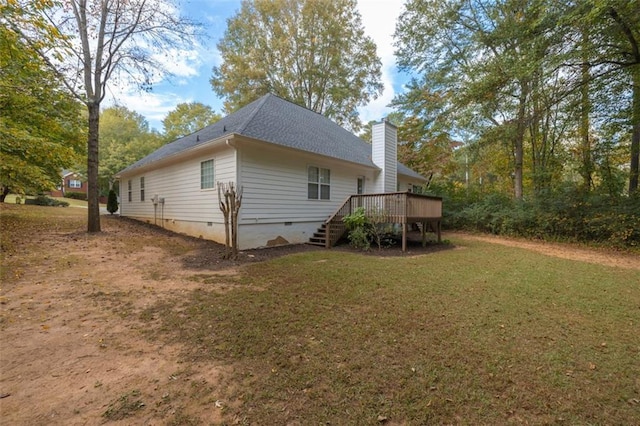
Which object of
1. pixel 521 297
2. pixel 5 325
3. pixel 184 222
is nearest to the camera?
pixel 5 325

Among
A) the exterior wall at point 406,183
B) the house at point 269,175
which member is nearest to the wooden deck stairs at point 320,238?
the house at point 269,175

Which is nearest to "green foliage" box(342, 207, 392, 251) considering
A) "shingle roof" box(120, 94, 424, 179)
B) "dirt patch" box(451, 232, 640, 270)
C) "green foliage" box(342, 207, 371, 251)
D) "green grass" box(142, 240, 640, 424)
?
"green foliage" box(342, 207, 371, 251)

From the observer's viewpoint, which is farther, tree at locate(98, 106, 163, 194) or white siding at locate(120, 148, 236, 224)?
tree at locate(98, 106, 163, 194)

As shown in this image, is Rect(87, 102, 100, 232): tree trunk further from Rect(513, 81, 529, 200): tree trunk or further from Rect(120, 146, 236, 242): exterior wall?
Rect(513, 81, 529, 200): tree trunk

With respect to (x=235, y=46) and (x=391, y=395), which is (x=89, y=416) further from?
(x=235, y=46)

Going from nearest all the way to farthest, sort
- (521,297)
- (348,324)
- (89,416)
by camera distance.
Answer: (89,416) → (348,324) → (521,297)

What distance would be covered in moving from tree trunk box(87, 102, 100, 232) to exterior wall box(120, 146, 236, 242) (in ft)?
8.14

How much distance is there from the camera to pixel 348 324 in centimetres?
337

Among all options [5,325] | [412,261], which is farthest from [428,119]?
[5,325]

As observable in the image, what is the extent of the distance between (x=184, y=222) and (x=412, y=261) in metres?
8.20

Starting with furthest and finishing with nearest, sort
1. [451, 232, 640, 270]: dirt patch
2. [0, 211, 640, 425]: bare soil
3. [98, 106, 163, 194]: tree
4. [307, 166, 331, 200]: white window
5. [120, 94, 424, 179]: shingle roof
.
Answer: [98, 106, 163, 194]: tree
[307, 166, 331, 200]: white window
[120, 94, 424, 179]: shingle roof
[451, 232, 640, 270]: dirt patch
[0, 211, 640, 425]: bare soil

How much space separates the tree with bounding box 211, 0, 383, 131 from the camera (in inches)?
802

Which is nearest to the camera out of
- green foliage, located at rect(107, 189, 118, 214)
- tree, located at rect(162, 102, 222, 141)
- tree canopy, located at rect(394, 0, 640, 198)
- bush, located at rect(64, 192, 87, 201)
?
tree canopy, located at rect(394, 0, 640, 198)

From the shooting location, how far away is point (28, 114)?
887 cm
